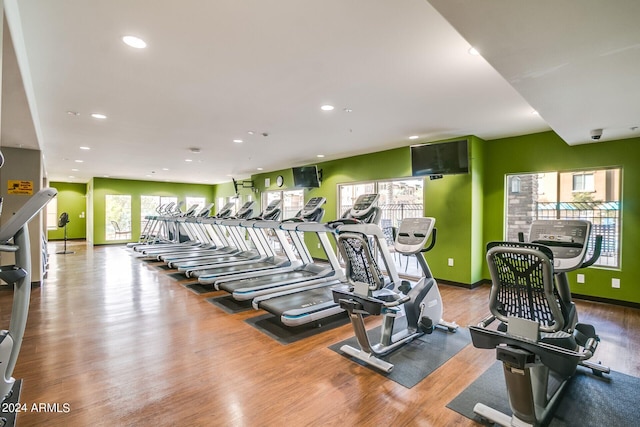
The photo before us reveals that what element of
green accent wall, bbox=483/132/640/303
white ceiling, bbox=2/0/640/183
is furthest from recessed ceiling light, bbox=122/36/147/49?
green accent wall, bbox=483/132/640/303

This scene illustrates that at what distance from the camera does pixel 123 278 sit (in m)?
6.22

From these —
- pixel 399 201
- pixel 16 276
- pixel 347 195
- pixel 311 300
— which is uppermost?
pixel 347 195

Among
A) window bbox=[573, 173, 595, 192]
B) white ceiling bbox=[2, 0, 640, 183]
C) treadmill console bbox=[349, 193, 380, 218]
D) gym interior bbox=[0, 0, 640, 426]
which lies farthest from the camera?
window bbox=[573, 173, 595, 192]

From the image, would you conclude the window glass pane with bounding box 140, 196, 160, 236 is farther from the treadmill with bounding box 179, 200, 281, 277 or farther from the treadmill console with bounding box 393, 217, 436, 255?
the treadmill console with bounding box 393, 217, 436, 255

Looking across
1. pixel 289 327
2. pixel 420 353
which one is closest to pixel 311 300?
pixel 289 327

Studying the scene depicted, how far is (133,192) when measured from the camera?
493 inches

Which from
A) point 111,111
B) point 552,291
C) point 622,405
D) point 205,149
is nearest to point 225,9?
point 552,291

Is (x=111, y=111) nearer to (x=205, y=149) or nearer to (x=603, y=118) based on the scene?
(x=205, y=149)

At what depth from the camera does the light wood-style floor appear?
6.93ft

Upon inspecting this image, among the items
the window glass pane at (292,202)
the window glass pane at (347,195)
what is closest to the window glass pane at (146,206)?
the window glass pane at (292,202)

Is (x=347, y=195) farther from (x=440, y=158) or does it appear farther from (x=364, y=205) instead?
(x=364, y=205)

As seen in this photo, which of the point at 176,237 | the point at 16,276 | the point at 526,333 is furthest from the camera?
the point at 176,237

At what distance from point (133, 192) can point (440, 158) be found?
1181 centimetres

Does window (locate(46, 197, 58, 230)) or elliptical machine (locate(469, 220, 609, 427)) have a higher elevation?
window (locate(46, 197, 58, 230))
